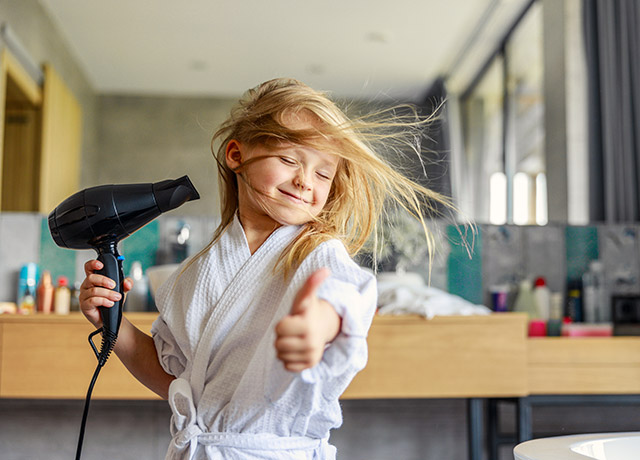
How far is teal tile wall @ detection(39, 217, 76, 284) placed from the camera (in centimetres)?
206

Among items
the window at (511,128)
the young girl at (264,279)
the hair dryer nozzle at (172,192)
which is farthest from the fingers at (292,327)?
the window at (511,128)

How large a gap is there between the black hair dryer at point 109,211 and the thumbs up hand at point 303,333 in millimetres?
323

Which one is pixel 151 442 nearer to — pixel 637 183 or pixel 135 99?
pixel 135 99

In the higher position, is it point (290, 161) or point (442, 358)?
point (290, 161)

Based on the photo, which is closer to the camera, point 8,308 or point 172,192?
point 172,192

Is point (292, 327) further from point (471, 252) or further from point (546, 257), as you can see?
point (546, 257)

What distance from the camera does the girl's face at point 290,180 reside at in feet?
2.24

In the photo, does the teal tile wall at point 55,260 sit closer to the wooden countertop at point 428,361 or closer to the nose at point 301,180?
the wooden countertop at point 428,361

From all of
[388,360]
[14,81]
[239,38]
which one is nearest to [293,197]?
[388,360]

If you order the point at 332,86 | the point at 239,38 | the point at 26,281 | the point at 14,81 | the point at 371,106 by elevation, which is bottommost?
the point at 26,281

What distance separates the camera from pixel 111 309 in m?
0.76

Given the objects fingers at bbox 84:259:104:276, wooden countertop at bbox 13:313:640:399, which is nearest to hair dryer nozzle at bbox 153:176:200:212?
fingers at bbox 84:259:104:276

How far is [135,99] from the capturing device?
8.86 ft

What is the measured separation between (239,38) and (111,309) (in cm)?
223
